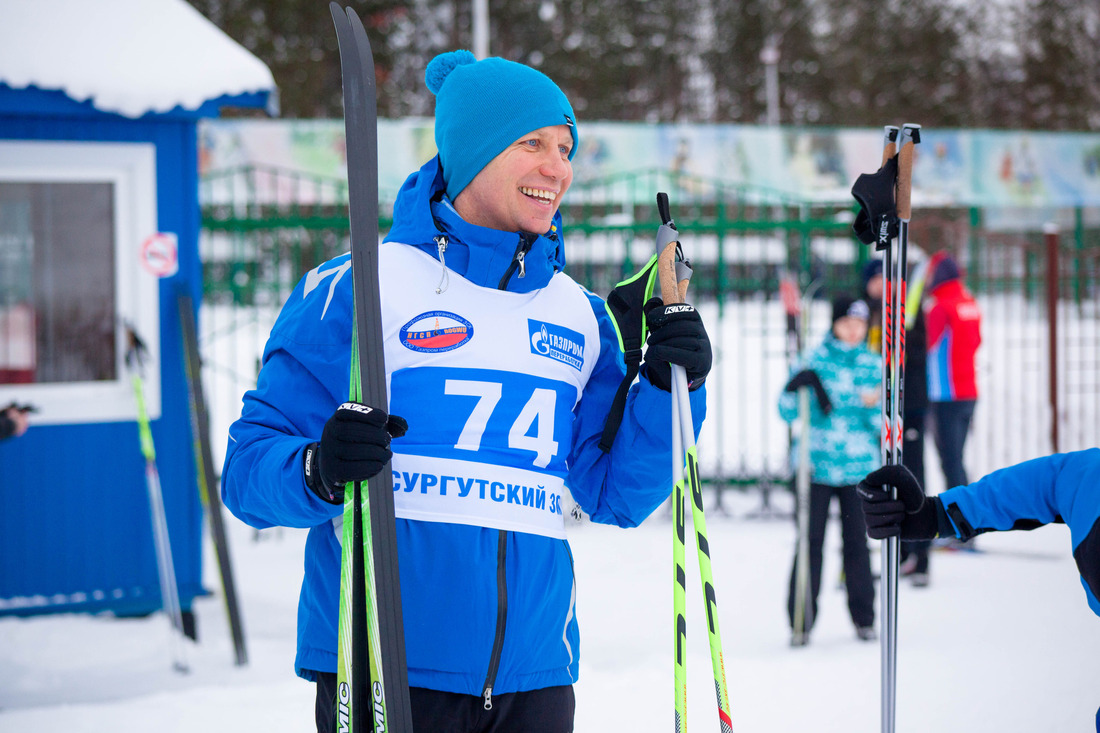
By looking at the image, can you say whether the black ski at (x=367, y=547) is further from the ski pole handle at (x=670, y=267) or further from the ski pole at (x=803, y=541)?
the ski pole at (x=803, y=541)

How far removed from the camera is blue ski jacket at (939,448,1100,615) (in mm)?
1745

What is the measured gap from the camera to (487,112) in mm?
1703

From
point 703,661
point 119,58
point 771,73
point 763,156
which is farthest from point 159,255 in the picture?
point 771,73

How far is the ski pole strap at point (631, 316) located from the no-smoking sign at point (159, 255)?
359cm

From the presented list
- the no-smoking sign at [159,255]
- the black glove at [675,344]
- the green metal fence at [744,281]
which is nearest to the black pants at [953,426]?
the green metal fence at [744,281]

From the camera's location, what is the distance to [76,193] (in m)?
4.84

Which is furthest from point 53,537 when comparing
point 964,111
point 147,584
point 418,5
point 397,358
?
point 964,111

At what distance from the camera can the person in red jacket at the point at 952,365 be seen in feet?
19.7

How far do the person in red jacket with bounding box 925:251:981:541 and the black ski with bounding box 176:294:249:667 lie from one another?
13.7 feet

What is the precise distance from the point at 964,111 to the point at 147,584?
32.2 metres

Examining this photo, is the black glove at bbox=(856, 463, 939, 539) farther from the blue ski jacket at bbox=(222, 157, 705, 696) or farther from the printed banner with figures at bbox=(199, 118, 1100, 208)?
the printed banner with figures at bbox=(199, 118, 1100, 208)

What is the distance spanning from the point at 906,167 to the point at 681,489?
2.67 feet

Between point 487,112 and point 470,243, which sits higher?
point 487,112

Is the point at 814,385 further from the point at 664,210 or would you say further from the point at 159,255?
the point at 159,255
